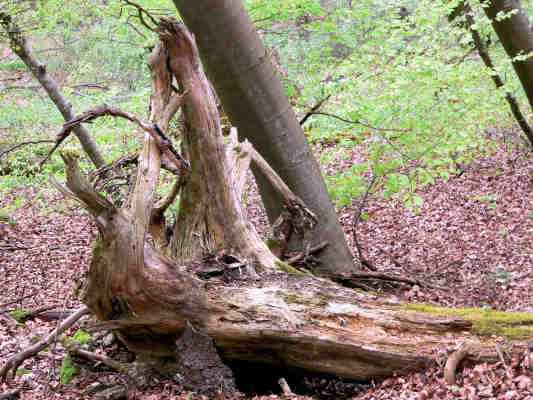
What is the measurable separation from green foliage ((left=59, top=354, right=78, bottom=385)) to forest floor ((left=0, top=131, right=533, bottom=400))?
0.21 feet

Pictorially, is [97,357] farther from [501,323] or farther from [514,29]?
[514,29]

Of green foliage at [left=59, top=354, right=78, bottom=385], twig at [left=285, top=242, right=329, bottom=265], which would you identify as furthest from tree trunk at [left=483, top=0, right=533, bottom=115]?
green foliage at [left=59, top=354, right=78, bottom=385]

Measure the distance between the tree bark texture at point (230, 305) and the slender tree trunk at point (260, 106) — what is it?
829 millimetres

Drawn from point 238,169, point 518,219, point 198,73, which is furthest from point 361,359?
point 518,219

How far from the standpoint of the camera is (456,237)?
384 inches

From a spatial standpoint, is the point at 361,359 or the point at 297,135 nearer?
the point at 361,359

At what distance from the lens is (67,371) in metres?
5.36

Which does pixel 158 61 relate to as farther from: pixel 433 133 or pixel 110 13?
pixel 110 13

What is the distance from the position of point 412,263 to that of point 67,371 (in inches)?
220

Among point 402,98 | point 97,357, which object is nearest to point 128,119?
point 97,357

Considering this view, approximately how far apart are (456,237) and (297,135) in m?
4.58

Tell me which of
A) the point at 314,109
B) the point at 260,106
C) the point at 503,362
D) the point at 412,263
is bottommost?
the point at 412,263

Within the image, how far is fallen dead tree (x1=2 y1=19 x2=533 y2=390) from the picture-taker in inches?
161

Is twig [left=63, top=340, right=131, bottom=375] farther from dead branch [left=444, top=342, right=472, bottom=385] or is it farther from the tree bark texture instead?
dead branch [left=444, top=342, right=472, bottom=385]
